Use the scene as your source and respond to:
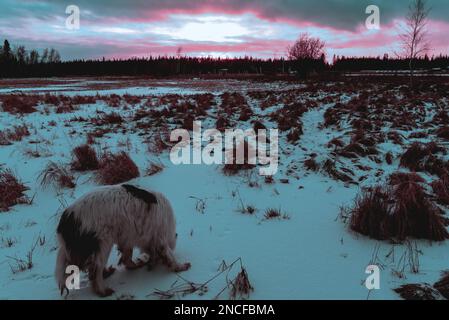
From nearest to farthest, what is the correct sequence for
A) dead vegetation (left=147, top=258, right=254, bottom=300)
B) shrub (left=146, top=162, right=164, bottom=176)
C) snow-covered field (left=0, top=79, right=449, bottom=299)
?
A: dead vegetation (left=147, top=258, right=254, bottom=300), snow-covered field (left=0, top=79, right=449, bottom=299), shrub (left=146, top=162, right=164, bottom=176)

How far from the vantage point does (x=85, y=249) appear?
2963mm

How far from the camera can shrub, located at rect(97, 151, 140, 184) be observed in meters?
6.02

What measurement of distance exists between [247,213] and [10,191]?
4.02 m

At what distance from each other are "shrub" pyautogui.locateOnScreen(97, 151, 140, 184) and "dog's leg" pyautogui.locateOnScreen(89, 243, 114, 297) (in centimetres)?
303

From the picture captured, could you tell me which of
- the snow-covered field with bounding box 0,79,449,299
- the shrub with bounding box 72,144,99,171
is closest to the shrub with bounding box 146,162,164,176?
the snow-covered field with bounding box 0,79,449,299

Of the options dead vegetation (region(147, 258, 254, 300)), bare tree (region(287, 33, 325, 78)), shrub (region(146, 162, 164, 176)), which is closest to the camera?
dead vegetation (region(147, 258, 254, 300))

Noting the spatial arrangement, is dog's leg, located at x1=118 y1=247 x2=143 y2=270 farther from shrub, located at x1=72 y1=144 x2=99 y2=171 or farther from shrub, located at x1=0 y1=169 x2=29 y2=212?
shrub, located at x1=72 y1=144 x2=99 y2=171

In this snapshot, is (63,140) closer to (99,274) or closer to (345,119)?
(99,274)

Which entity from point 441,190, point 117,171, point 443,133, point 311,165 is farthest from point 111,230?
point 443,133

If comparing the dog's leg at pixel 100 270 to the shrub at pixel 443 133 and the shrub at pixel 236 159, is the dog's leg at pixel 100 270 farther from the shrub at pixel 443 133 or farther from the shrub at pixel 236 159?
the shrub at pixel 443 133

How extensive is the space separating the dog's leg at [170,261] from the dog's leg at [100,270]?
0.58 meters

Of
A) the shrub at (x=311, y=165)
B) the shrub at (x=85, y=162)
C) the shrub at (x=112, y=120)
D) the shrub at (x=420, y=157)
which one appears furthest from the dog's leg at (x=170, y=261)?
the shrub at (x=112, y=120)

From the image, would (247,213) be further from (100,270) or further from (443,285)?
(443,285)
